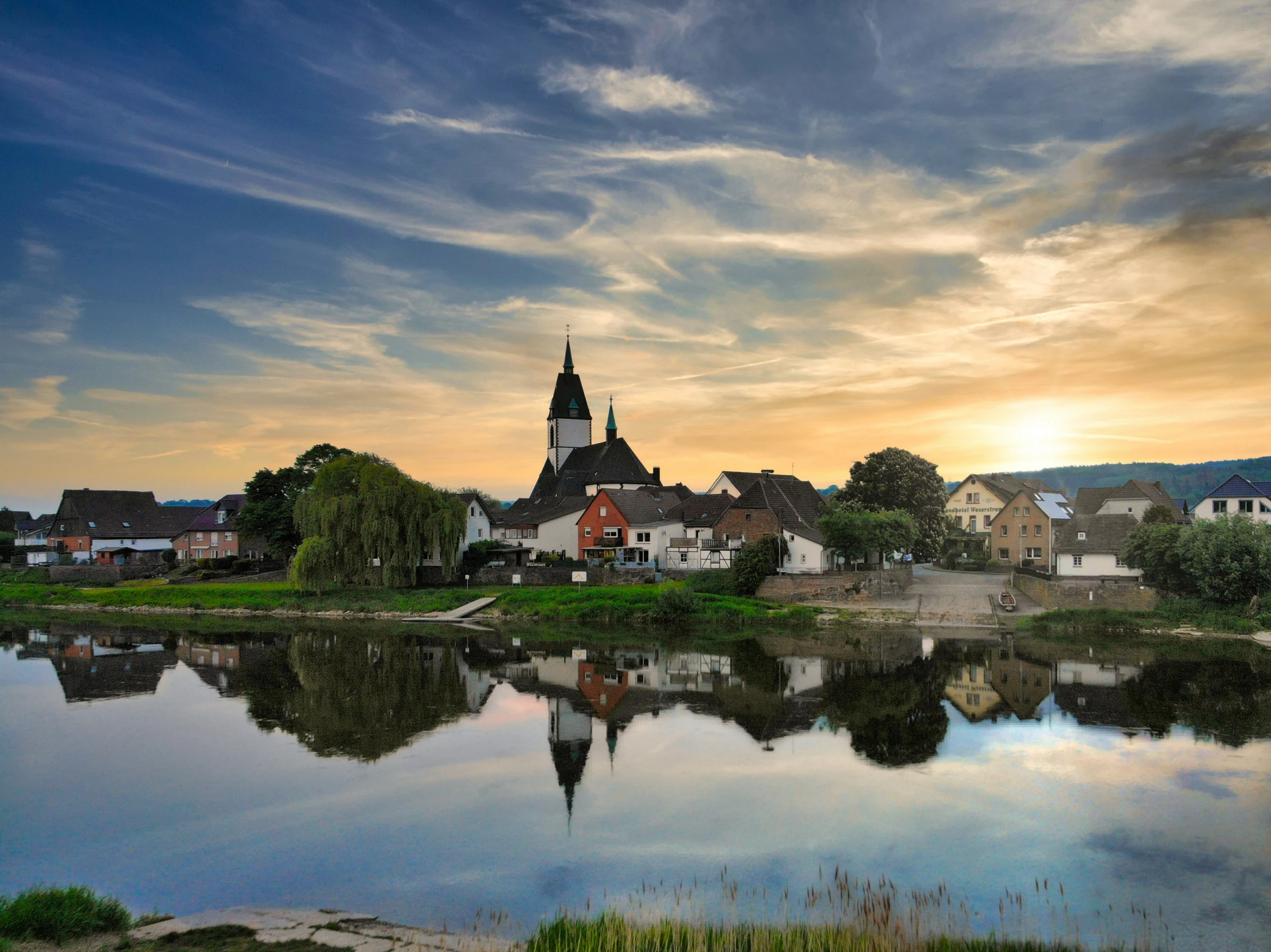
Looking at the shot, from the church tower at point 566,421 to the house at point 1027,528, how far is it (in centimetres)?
3981

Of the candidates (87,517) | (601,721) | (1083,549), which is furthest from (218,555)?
(1083,549)

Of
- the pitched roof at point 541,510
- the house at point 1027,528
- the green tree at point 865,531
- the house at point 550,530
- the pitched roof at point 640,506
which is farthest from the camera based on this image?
the pitched roof at point 541,510

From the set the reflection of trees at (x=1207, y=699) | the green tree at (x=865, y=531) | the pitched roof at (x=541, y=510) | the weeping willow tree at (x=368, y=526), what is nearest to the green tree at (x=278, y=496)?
the weeping willow tree at (x=368, y=526)

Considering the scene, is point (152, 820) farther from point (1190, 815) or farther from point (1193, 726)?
point (1193, 726)

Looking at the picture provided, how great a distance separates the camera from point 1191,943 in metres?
10.6

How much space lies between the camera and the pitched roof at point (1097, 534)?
47.3 m

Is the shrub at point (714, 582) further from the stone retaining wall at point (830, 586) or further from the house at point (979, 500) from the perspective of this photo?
the house at point (979, 500)

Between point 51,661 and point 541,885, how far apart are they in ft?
107

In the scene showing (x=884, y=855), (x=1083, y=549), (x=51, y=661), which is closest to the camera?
(x=884, y=855)

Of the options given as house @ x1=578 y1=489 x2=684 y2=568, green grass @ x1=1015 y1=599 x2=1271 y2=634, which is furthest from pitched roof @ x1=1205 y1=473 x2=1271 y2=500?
house @ x1=578 y1=489 x2=684 y2=568

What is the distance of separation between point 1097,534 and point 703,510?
2460 centimetres

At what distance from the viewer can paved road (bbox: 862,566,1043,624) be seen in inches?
1594

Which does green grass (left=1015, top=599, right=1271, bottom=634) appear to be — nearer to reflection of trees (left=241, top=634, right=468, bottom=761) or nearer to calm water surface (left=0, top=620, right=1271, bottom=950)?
calm water surface (left=0, top=620, right=1271, bottom=950)

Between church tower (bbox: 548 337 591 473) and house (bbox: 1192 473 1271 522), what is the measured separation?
52.4 meters
